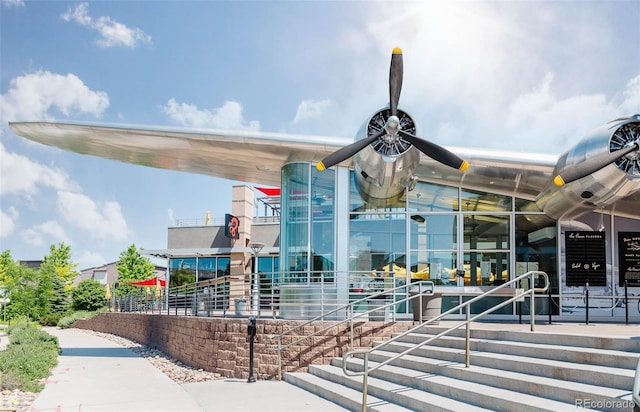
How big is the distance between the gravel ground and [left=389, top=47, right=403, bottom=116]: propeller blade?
24.0 ft

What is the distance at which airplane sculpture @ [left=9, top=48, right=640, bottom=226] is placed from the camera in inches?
442

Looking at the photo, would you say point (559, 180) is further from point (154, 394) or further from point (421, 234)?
point (154, 394)

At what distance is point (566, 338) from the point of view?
7.38m

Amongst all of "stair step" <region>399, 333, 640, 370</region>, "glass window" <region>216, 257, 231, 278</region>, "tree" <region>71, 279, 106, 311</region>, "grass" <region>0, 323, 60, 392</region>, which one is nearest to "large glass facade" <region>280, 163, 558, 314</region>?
"stair step" <region>399, 333, 640, 370</region>

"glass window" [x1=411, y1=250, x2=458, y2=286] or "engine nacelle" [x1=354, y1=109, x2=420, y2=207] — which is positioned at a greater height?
"engine nacelle" [x1=354, y1=109, x2=420, y2=207]

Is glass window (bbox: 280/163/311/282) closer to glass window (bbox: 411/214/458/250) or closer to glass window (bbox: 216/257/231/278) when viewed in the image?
glass window (bbox: 411/214/458/250)

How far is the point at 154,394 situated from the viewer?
10141 millimetres

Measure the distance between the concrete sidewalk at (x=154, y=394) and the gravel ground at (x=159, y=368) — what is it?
22cm

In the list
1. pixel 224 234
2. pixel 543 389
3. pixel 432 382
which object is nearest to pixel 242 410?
pixel 432 382

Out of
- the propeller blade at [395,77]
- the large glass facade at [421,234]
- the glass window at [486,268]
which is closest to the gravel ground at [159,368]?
the large glass facade at [421,234]

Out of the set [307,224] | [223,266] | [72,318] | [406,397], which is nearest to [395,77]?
[307,224]

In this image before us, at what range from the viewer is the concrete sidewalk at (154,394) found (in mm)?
8734

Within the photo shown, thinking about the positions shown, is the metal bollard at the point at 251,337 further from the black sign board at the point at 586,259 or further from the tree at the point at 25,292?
the tree at the point at 25,292

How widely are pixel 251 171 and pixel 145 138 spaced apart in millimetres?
3274
